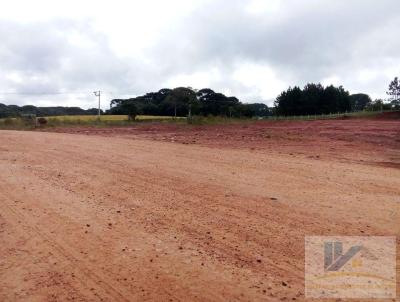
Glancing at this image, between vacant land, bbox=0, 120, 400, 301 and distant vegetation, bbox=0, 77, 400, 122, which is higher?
distant vegetation, bbox=0, 77, 400, 122

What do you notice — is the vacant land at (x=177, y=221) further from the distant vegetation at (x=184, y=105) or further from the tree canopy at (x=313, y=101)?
the tree canopy at (x=313, y=101)

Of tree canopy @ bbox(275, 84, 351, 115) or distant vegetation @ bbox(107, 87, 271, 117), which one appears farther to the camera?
tree canopy @ bbox(275, 84, 351, 115)

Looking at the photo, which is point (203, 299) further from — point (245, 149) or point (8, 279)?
point (245, 149)

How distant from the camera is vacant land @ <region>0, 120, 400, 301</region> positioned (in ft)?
12.4

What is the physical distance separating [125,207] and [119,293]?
2520 millimetres

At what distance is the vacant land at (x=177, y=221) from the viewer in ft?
12.4

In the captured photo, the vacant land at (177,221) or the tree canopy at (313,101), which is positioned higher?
the tree canopy at (313,101)

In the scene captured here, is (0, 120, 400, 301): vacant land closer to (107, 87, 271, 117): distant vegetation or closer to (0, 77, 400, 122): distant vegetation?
(107, 87, 271, 117): distant vegetation

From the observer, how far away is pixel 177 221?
5.39 meters

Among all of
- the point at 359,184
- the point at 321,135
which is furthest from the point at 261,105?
the point at 359,184

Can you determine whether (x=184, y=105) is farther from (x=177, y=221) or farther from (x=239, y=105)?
(x=177, y=221)

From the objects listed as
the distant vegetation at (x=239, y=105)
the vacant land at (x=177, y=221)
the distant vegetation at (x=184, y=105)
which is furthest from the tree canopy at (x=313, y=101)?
the vacant land at (x=177, y=221)

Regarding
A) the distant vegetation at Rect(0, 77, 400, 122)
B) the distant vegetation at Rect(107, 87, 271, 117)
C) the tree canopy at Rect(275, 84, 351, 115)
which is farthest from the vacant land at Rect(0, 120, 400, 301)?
the tree canopy at Rect(275, 84, 351, 115)

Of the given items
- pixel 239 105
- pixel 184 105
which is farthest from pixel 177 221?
pixel 239 105
